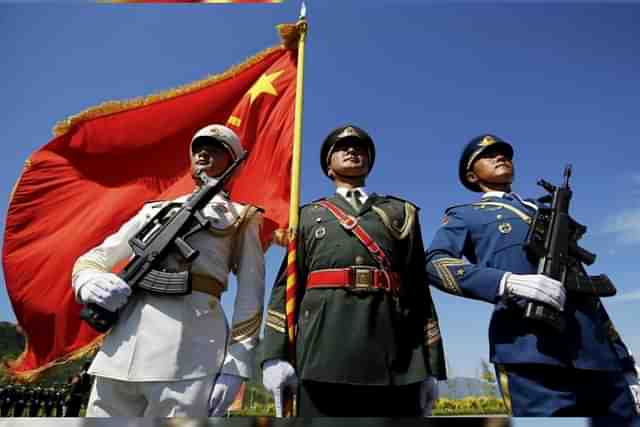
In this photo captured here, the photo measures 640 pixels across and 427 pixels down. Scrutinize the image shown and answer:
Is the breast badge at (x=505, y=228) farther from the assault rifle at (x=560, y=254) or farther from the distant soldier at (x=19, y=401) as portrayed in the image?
the distant soldier at (x=19, y=401)

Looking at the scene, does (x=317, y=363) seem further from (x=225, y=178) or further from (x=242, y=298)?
(x=225, y=178)

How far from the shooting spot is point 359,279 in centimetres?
256

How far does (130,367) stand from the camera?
2.43m

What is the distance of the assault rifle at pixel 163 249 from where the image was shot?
2.55 meters

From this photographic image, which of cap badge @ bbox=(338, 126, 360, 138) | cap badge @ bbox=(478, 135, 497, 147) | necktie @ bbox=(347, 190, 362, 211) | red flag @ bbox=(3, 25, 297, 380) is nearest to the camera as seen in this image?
necktie @ bbox=(347, 190, 362, 211)

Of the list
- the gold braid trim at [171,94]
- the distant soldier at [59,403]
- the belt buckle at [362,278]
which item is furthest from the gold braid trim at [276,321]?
the distant soldier at [59,403]

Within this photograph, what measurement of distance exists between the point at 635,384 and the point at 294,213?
94.6 inches

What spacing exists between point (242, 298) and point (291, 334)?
0.35 meters

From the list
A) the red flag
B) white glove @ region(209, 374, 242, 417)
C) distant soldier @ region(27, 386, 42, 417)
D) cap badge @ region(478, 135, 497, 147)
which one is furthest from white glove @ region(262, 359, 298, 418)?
distant soldier @ region(27, 386, 42, 417)

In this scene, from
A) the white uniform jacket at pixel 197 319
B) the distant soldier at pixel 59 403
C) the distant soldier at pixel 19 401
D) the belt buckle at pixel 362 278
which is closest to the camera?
the white uniform jacket at pixel 197 319

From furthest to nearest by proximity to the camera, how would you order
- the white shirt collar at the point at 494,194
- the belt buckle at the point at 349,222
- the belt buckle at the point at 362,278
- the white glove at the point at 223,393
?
the white shirt collar at the point at 494,194, the belt buckle at the point at 349,222, the belt buckle at the point at 362,278, the white glove at the point at 223,393

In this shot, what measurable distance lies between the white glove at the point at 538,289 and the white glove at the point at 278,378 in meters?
1.27

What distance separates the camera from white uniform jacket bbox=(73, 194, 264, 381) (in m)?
2.43

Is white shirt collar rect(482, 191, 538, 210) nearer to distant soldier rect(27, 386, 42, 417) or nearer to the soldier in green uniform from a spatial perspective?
the soldier in green uniform
